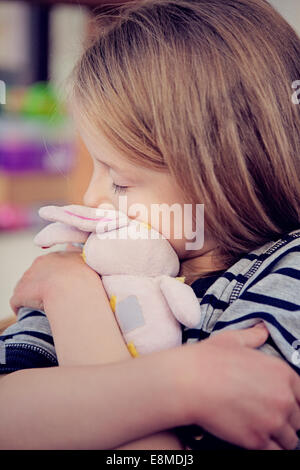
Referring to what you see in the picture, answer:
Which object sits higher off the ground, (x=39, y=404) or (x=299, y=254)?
(x=299, y=254)

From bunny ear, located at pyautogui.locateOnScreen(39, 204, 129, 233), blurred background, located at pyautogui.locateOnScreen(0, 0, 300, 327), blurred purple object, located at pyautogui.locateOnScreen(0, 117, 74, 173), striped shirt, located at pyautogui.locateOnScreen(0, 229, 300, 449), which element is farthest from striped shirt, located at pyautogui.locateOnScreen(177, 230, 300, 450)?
blurred purple object, located at pyautogui.locateOnScreen(0, 117, 74, 173)

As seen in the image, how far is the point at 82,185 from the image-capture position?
8.20 ft

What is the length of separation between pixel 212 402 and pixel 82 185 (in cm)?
203

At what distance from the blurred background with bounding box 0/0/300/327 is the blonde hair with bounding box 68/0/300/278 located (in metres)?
1.69

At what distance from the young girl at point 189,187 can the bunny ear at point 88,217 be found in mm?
28

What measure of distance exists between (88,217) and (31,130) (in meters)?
2.13

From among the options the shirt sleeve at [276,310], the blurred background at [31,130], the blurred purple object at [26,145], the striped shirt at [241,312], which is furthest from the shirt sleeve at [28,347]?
the blurred purple object at [26,145]

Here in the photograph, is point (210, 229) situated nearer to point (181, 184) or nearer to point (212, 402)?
point (181, 184)

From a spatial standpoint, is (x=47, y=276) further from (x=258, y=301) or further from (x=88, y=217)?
(x=258, y=301)

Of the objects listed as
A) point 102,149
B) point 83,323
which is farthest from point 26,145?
point 83,323

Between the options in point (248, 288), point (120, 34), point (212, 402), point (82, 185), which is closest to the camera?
point (212, 402)

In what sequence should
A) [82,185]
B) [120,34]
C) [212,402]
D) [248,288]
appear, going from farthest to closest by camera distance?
[82,185]
[120,34]
[248,288]
[212,402]
